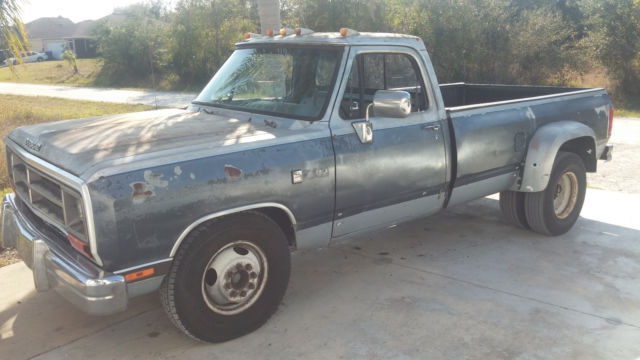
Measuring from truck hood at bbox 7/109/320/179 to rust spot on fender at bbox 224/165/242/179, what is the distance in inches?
6.8

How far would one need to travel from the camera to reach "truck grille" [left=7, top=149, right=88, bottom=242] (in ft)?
11.0

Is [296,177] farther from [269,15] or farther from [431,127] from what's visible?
[269,15]

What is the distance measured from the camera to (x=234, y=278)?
12.5 ft

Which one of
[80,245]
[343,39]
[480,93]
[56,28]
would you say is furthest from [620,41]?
[56,28]

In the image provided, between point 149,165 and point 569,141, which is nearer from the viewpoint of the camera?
point 149,165

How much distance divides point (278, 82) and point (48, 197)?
1.91m

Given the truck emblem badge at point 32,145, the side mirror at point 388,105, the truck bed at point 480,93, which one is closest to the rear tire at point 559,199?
the truck bed at point 480,93

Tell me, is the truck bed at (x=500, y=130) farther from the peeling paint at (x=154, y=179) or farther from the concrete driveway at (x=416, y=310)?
the peeling paint at (x=154, y=179)

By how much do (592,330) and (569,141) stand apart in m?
2.50

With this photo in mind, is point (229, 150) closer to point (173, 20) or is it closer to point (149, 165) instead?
point (149, 165)

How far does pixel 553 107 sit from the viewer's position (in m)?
5.72

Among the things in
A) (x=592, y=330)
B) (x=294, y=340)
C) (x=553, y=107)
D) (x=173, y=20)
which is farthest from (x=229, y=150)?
(x=173, y=20)

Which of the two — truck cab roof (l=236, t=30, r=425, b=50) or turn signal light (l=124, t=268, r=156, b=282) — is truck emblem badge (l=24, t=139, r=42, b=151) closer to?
turn signal light (l=124, t=268, r=156, b=282)

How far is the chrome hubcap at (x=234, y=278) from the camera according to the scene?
12.0 ft
